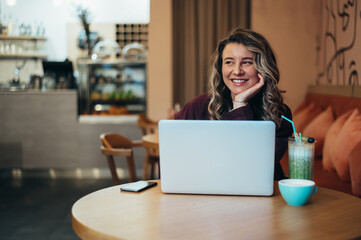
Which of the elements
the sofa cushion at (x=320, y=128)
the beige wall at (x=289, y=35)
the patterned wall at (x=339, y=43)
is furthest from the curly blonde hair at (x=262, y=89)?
the beige wall at (x=289, y=35)

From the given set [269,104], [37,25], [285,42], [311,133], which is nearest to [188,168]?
[269,104]

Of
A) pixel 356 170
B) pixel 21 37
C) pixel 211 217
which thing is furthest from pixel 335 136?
pixel 21 37

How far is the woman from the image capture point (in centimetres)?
169

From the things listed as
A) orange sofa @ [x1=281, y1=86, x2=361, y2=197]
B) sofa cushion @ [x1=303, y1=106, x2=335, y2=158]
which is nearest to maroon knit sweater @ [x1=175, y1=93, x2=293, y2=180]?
orange sofa @ [x1=281, y1=86, x2=361, y2=197]

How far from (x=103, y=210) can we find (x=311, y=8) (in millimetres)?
4181

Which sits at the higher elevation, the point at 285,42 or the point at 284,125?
the point at 285,42

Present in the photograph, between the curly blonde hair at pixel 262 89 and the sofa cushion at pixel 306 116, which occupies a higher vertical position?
the curly blonde hair at pixel 262 89

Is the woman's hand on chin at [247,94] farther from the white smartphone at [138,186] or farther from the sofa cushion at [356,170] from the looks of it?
the sofa cushion at [356,170]

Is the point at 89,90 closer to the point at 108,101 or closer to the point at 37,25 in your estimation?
the point at 108,101

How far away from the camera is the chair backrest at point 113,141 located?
2.60 metres

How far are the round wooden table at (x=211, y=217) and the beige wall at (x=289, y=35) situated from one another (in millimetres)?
3635

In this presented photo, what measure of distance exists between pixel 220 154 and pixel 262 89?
23.5 inches

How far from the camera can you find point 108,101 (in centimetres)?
534

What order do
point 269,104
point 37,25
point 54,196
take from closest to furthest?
point 269,104, point 54,196, point 37,25
